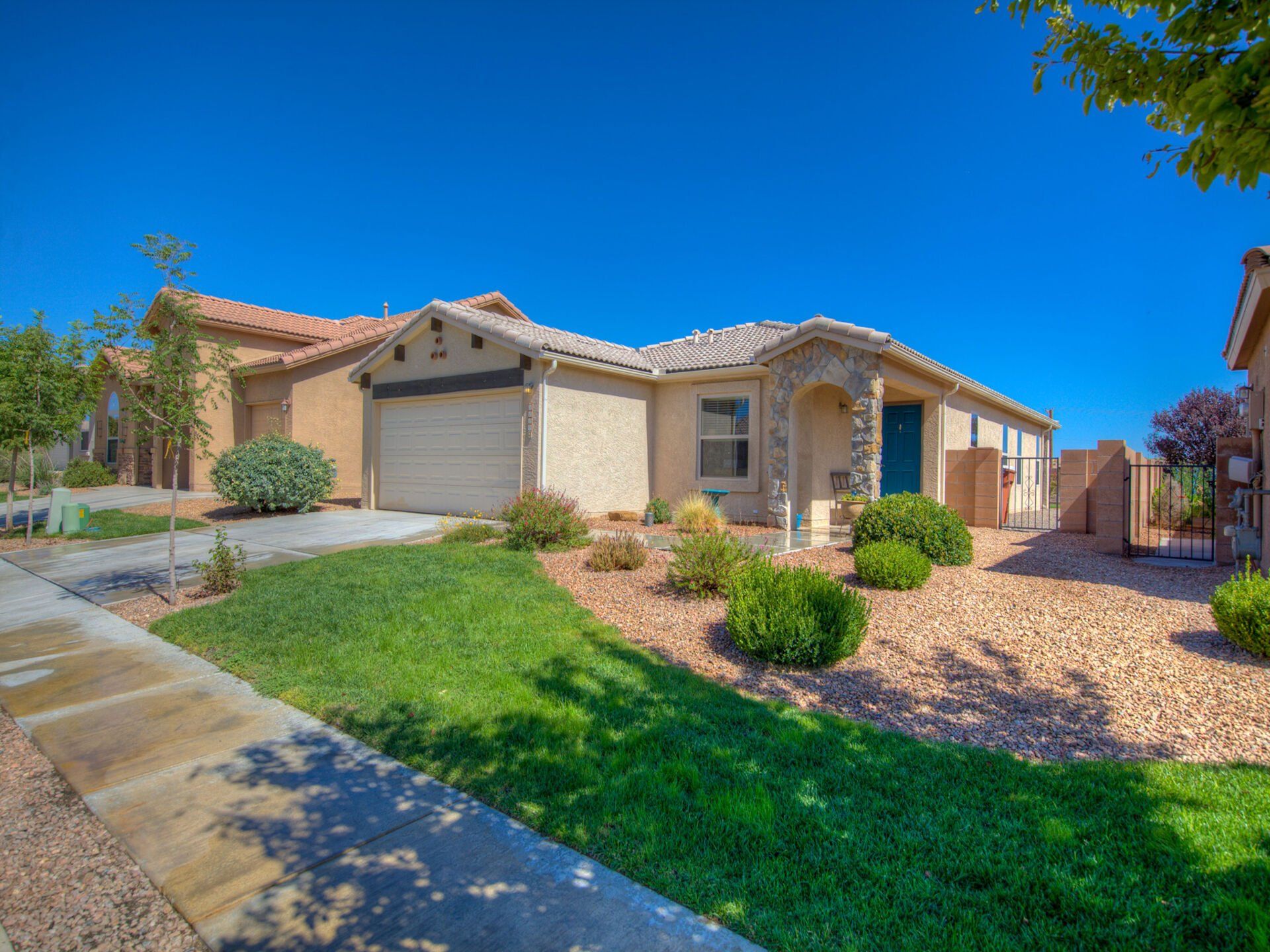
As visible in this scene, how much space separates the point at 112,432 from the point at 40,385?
16427mm

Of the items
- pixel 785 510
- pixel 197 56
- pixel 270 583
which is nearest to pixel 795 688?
pixel 270 583

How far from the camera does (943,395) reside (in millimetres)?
14188

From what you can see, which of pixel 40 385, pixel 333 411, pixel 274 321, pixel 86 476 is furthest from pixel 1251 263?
pixel 86 476

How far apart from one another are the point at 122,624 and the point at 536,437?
24.5 ft

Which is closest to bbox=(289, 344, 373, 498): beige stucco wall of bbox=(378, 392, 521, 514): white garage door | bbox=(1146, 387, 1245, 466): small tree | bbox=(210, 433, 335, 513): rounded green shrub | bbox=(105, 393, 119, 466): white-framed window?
bbox=(210, 433, 335, 513): rounded green shrub

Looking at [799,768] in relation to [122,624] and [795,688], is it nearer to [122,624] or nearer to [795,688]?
[795,688]

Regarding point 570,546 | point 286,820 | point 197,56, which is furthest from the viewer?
point 197,56

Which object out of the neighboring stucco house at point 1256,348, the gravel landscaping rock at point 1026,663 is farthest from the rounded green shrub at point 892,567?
the neighboring stucco house at point 1256,348

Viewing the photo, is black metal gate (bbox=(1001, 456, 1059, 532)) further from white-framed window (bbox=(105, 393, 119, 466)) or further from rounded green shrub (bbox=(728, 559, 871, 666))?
white-framed window (bbox=(105, 393, 119, 466))

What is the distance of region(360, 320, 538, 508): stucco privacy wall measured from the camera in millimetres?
13273

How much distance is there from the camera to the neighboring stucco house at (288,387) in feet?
64.9

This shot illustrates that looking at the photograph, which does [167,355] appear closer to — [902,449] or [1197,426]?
[902,449]

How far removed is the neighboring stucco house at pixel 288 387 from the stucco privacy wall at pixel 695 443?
335 inches

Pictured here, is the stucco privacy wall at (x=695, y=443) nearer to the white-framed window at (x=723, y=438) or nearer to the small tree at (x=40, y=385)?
the white-framed window at (x=723, y=438)
